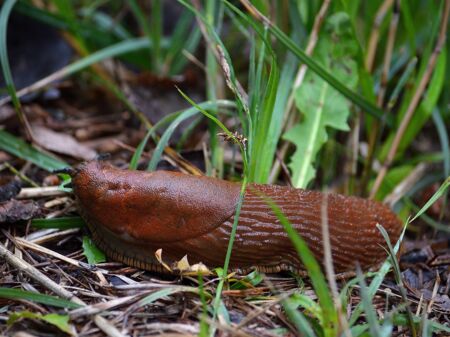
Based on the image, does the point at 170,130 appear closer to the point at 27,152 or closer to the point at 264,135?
the point at 264,135

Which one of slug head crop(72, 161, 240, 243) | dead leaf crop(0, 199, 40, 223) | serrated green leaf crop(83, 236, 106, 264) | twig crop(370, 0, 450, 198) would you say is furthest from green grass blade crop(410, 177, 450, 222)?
dead leaf crop(0, 199, 40, 223)

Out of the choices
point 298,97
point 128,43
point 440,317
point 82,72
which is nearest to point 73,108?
point 82,72

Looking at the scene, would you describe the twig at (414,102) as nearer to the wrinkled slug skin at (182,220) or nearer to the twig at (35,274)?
the wrinkled slug skin at (182,220)

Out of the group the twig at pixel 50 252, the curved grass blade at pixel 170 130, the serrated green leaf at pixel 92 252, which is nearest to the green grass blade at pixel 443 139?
the curved grass blade at pixel 170 130

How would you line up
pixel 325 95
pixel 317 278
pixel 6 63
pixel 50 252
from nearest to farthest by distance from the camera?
pixel 317 278, pixel 50 252, pixel 6 63, pixel 325 95

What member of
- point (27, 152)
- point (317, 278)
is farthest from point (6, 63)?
point (317, 278)

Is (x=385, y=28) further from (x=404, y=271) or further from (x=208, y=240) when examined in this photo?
(x=208, y=240)
